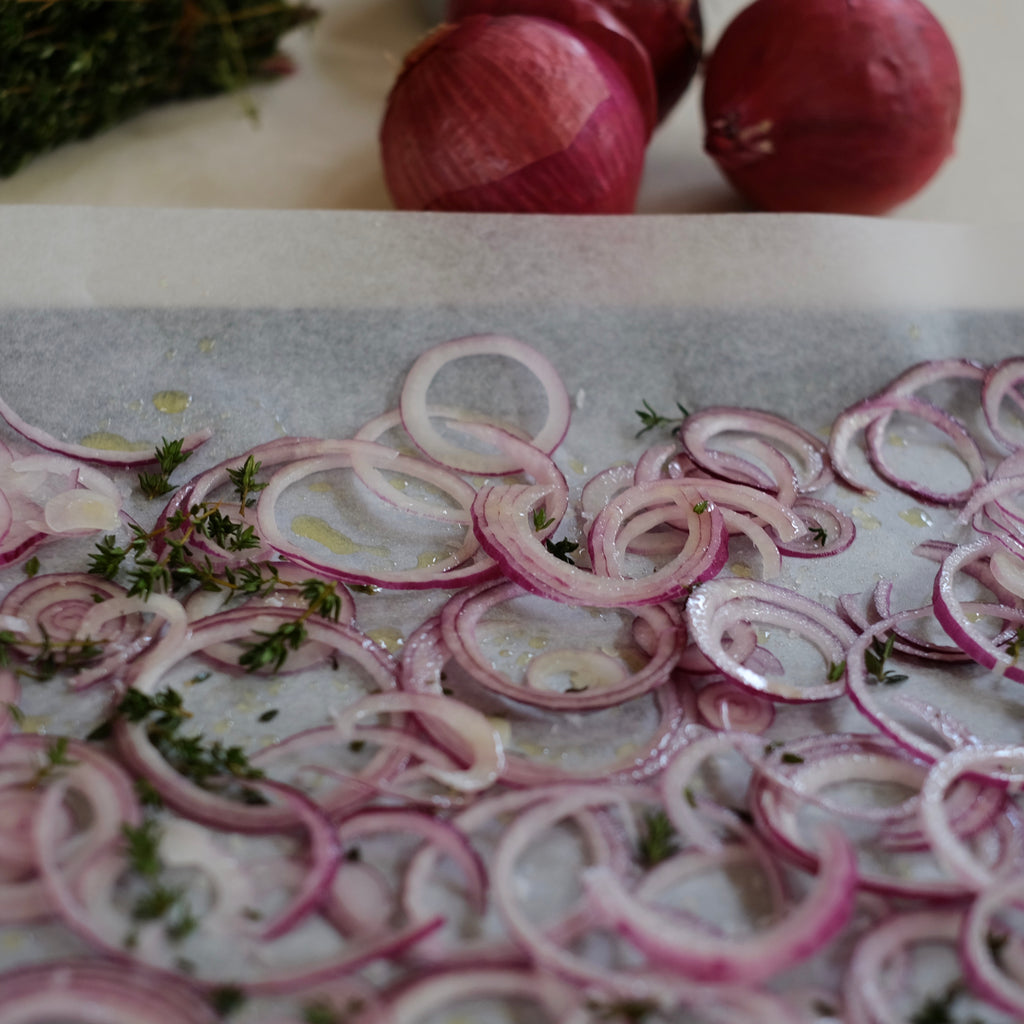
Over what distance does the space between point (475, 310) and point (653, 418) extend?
9.3 inches

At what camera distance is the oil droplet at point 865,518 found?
41.6 inches

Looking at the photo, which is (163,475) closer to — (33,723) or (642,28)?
(33,723)

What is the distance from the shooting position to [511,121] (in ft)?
3.71

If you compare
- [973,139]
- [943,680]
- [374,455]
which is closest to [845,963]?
[943,680]

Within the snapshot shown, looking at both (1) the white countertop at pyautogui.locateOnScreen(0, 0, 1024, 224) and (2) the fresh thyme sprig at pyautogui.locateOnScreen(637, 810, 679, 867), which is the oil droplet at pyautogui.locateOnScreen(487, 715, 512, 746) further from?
(1) the white countertop at pyautogui.locateOnScreen(0, 0, 1024, 224)

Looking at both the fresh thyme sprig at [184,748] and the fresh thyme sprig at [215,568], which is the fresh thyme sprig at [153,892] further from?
the fresh thyme sprig at [215,568]

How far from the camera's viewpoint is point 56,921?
26.6 inches

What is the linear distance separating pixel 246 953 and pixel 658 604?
0.45 metres

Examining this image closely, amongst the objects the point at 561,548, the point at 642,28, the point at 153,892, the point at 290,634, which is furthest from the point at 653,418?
the point at 153,892

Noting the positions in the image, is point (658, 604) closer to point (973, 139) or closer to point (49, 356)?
point (49, 356)

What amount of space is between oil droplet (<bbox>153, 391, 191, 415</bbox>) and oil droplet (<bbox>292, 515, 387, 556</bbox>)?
0.19 meters

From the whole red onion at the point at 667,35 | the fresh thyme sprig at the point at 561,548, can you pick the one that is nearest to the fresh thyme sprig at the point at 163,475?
the fresh thyme sprig at the point at 561,548

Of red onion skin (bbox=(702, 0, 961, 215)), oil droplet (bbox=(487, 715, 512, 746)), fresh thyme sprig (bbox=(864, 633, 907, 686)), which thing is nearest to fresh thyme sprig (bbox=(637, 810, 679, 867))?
oil droplet (bbox=(487, 715, 512, 746))

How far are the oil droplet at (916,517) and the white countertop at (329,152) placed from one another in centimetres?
58
